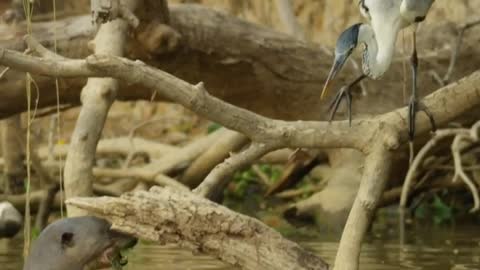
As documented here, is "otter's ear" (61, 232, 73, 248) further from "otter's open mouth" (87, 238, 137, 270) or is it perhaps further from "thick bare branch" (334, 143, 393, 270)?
"thick bare branch" (334, 143, 393, 270)

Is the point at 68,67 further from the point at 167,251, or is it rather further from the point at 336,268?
the point at 167,251

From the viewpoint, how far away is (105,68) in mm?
4535

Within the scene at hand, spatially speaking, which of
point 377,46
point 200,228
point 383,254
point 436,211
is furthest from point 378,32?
point 436,211

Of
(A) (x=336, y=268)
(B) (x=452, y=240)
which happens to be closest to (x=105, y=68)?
(A) (x=336, y=268)

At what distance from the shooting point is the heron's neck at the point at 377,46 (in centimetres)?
529

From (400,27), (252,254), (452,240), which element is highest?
(400,27)

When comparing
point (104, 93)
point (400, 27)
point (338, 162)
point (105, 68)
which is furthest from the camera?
point (338, 162)

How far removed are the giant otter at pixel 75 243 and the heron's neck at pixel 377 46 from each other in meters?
1.22

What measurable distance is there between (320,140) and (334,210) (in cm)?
322

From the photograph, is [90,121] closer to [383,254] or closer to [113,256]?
[113,256]

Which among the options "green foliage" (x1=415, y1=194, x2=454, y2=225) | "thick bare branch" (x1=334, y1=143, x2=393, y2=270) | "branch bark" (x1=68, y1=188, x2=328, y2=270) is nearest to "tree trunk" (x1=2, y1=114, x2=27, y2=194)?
"green foliage" (x1=415, y1=194, x2=454, y2=225)

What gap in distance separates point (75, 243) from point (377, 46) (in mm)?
1476

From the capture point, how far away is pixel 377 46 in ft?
17.5

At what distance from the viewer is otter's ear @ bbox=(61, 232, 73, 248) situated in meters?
4.95
